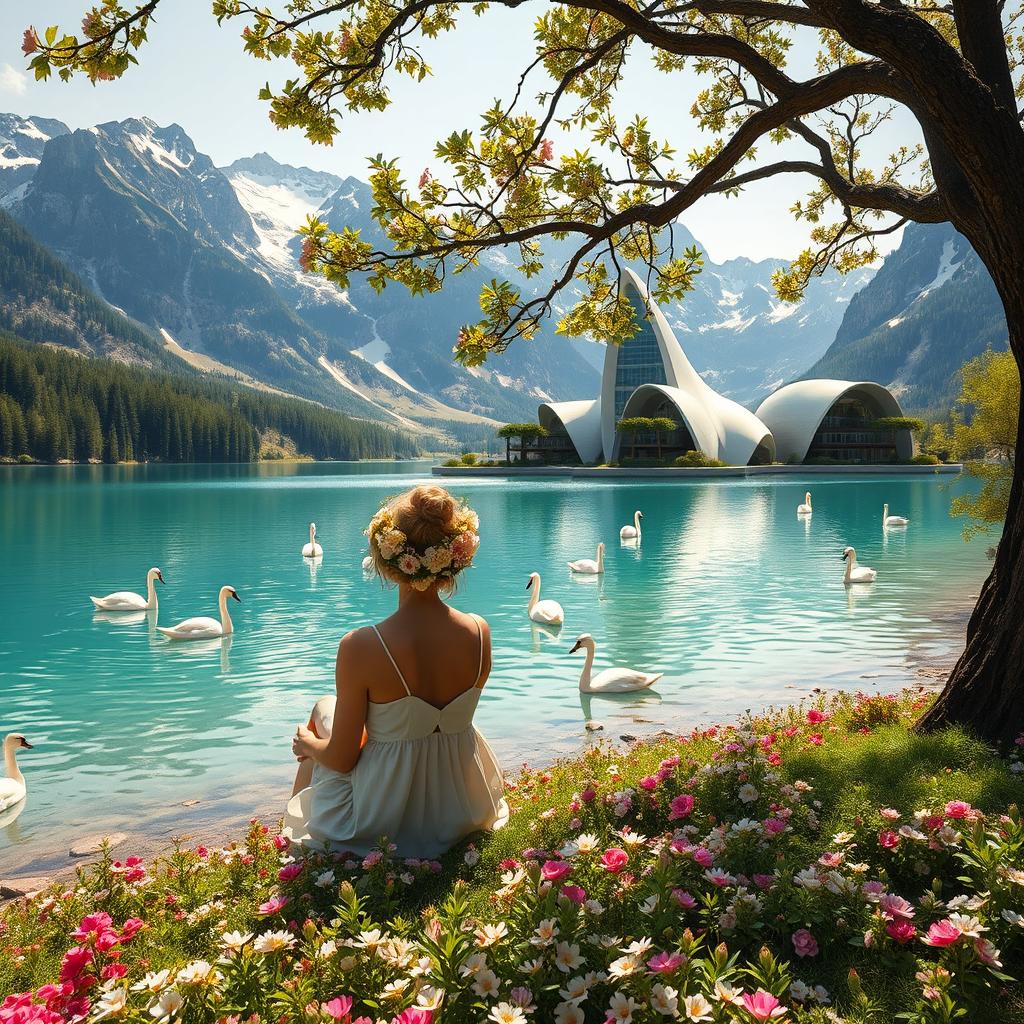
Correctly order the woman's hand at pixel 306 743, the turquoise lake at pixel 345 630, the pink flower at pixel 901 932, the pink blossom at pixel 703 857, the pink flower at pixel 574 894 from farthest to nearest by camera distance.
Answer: the turquoise lake at pixel 345 630, the woman's hand at pixel 306 743, the pink blossom at pixel 703 857, the pink flower at pixel 574 894, the pink flower at pixel 901 932

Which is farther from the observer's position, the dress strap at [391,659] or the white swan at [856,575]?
the white swan at [856,575]

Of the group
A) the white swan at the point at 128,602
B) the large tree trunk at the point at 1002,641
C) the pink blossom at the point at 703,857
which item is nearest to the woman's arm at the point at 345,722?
the pink blossom at the point at 703,857

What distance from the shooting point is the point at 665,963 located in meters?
2.67

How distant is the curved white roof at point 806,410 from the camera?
84.7 meters

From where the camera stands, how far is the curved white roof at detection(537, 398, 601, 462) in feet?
292

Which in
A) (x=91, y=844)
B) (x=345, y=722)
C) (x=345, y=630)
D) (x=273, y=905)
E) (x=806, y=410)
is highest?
(x=806, y=410)

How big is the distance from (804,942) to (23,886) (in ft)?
17.9

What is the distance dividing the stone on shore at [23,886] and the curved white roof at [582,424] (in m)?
83.3

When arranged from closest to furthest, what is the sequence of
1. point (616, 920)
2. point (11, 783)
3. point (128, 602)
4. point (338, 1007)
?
point (338, 1007)
point (616, 920)
point (11, 783)
point (128, 602)

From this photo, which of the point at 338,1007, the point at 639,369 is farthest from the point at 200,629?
the point at 639,369

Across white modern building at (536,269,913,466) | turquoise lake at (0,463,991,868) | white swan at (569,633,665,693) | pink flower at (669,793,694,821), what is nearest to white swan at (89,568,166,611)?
turquoise lake at (0,463,991,868)

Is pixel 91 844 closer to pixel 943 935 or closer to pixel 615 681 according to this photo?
pixel 615 681

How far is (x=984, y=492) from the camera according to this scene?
61.7 ft

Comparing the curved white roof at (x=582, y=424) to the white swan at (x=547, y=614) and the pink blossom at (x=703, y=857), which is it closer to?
the white swan at (x=547, y=614)
